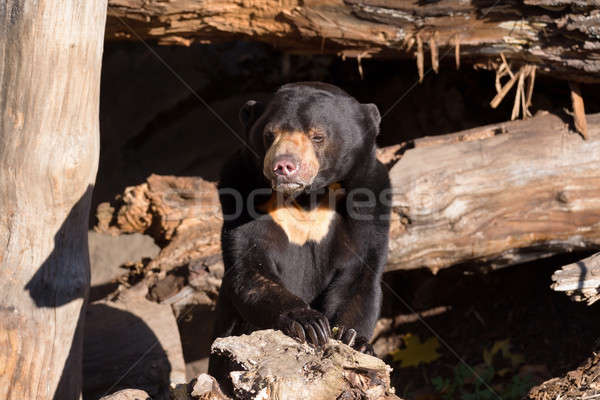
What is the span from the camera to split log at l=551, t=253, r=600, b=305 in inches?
146

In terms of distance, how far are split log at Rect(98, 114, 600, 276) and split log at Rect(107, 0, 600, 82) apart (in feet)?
1.56

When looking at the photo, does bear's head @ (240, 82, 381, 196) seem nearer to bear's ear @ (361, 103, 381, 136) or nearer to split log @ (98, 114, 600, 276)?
bear's ear @ (361, 103, 381, 136)

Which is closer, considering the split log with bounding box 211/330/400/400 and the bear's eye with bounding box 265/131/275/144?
the split log with bounding box 211/330/400/400

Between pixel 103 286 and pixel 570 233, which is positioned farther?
pixel 103 286

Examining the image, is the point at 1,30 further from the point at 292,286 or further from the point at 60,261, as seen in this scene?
the point at 292,286

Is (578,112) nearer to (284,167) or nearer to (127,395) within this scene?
(284,167)

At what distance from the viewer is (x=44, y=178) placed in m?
3.40

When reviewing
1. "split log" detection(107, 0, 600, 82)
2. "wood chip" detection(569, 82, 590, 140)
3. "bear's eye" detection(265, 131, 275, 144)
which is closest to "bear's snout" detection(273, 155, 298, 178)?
"bear's eye" detection(265, 131, 275, 144)

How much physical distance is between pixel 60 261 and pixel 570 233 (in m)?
3.04

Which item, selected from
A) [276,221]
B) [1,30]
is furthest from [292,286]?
[1,30]

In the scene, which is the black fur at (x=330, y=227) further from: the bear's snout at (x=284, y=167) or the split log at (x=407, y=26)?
the split log at (x=407, y=26)

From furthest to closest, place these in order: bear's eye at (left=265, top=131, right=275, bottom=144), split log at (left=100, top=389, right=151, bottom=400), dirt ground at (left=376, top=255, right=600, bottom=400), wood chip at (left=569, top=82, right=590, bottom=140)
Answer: dirt ground at (left=376, top=255, right=600, bottom=400), wood chip at (left=569, top=82, right=590, bottom=140), bear's eye at (left=265, top=131, right=275, bottom=144), split log at (left=100, top=389, right=151, bottom=400)

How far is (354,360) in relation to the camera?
2912 mm

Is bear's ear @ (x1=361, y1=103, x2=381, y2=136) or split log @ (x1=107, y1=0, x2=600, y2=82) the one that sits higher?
split log @ (x1=107, y1=0, x2=600, y2=82)
